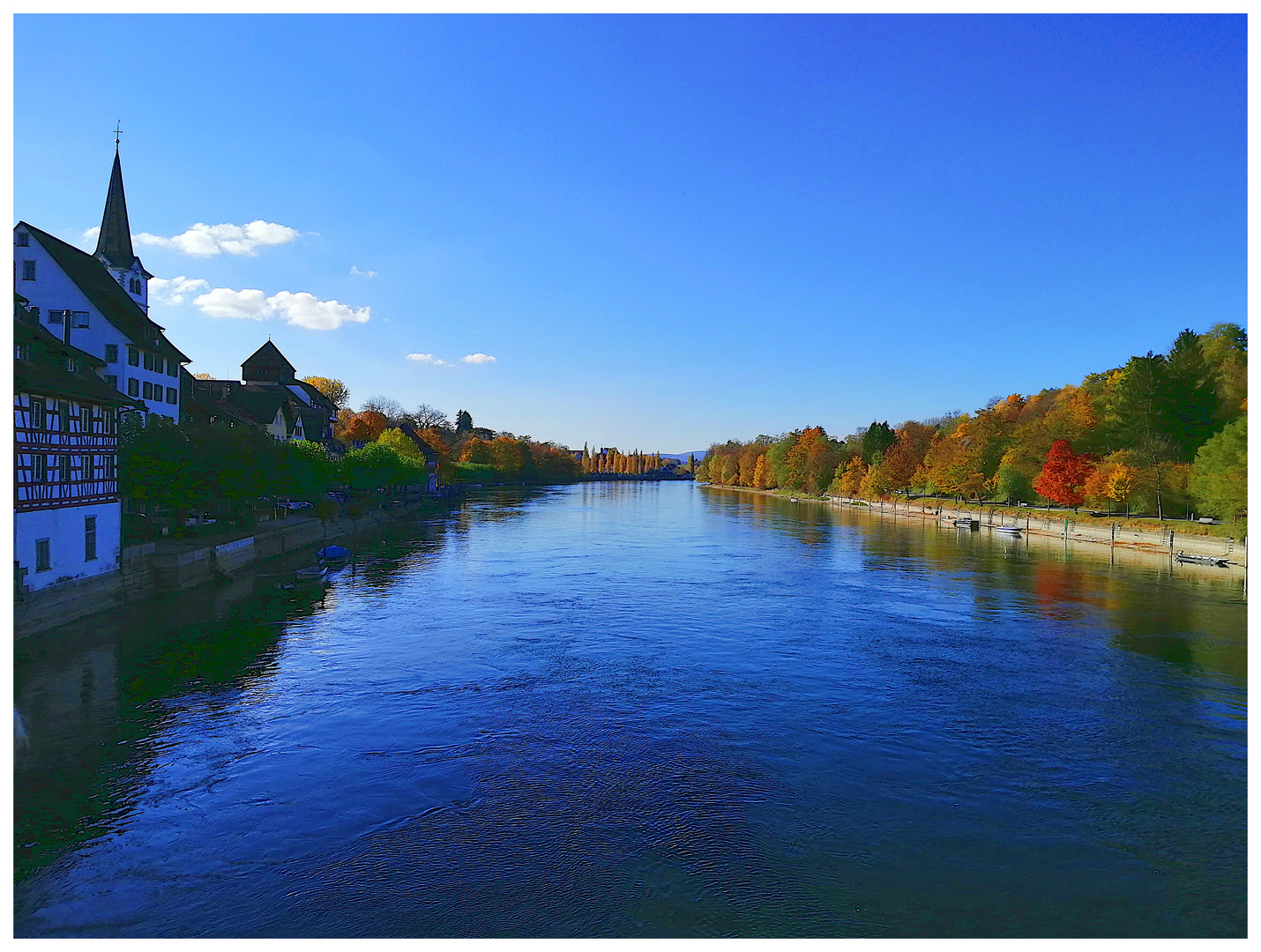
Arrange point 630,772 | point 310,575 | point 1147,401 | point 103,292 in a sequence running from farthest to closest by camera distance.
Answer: point 1147,401 → point 103,292 → point 310,575 → point 630,772

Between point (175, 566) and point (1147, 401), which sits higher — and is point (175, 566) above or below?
below

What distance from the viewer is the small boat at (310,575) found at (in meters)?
40.4

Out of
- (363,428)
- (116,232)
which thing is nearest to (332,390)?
(363,428)

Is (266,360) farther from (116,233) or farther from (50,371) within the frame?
(50,371)

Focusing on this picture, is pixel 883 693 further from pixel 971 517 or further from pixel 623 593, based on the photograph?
pixel 971 517

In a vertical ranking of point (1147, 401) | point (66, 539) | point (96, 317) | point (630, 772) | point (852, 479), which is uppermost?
point (96, 317)

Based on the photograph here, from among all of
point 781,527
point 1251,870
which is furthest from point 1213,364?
point 1251,870

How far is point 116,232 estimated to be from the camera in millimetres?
53188

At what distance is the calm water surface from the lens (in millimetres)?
11531

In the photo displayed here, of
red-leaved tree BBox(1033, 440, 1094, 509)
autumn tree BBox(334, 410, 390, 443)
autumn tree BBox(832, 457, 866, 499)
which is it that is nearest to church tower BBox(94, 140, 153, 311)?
autumn tree BBox(334, 410, 390, 443)

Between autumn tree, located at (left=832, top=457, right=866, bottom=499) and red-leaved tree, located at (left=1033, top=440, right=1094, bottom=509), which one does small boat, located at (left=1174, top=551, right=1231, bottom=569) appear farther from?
autumn tree, located at (left=832, top=457, right=866, bottom=499)

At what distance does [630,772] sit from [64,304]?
1541 inches

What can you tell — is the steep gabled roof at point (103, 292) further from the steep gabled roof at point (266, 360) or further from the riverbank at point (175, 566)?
the steep gabled roof at point (266, 360)

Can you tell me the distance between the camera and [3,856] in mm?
8109
